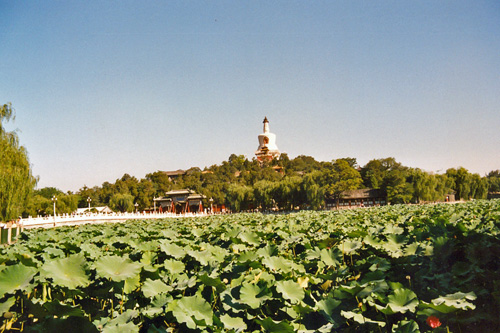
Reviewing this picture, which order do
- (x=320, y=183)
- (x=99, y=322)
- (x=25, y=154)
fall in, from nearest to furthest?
(x=99, y=322), (x=25, y=154), (x=320, y=183)

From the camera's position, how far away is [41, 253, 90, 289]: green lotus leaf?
8.05 ft

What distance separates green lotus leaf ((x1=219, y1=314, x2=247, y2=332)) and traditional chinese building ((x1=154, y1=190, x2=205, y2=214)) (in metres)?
53.9

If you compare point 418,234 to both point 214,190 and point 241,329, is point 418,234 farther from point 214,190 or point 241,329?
point 214,190

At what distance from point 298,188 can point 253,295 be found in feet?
133

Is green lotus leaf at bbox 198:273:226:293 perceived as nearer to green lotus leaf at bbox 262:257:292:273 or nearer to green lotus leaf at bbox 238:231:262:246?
green lotus leaf at bbox 262:257:292:273

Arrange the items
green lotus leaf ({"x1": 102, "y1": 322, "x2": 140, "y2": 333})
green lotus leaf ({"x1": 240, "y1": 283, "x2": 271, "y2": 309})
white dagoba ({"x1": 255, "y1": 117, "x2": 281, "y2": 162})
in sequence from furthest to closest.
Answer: white dagoba ({"x1": 255, "y1": 117, "x2": 281, "y2": 162}), green lotus leaf ({"x1": 240, "y1": 283, "x2": 271, "y2": 309}), green lotus leaf ({"x1": 102, "y1": 322, "x2": 140, "y2": 333})

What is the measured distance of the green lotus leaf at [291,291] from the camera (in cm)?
215

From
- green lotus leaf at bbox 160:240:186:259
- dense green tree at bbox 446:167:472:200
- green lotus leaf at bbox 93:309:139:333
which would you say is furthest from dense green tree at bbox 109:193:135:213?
green lotus leaf at bbox 93:309:139:333

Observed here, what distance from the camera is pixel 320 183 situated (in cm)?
4109

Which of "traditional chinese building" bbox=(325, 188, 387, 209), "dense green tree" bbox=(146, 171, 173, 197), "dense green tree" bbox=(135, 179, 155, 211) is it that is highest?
"dense green tree" bbox=(146, 171, 173, 197)

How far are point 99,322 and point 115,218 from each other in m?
38.2

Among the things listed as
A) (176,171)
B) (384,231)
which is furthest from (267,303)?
(176,171)

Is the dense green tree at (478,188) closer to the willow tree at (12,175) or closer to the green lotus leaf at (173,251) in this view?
the willow tree at (12,175)

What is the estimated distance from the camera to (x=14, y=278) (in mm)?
2424
